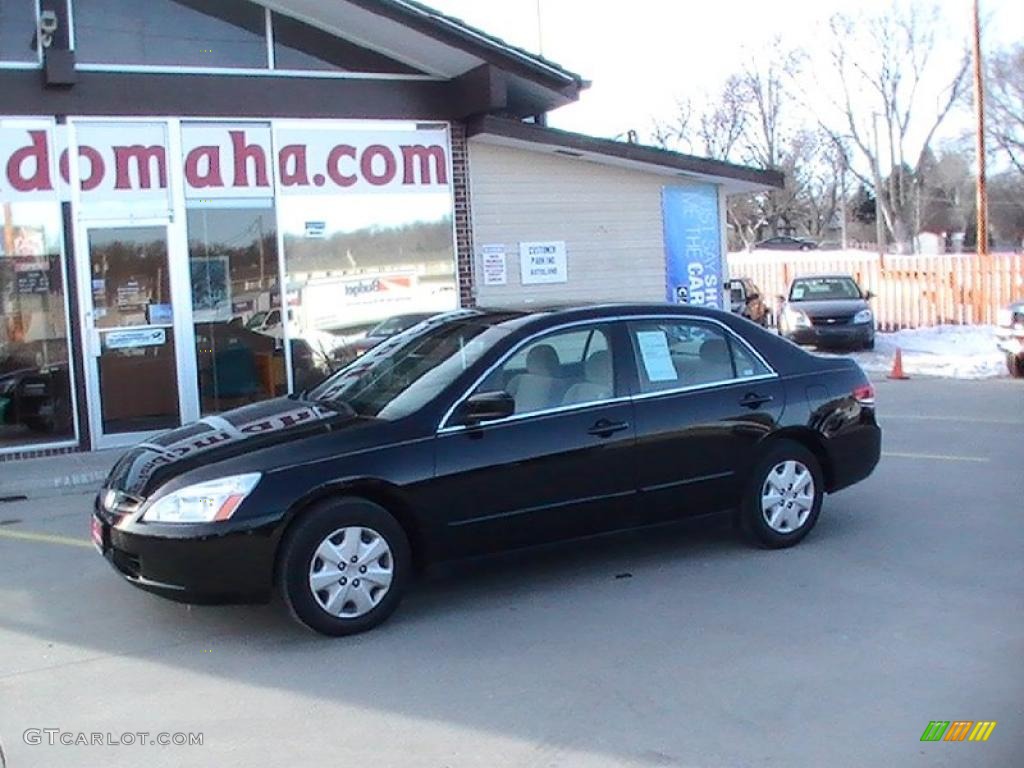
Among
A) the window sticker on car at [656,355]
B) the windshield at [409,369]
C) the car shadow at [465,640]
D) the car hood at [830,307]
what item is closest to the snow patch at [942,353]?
the car hood at [830,307]

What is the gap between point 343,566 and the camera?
18.7ft

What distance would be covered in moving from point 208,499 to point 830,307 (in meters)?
17.4

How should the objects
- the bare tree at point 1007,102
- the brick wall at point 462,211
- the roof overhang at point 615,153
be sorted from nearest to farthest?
the roof overhang at point 615,153 < the brick wall at point 462,211 < the bare tree at point 1007,102

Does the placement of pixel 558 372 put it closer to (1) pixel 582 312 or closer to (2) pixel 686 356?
(1) pixel 582 312

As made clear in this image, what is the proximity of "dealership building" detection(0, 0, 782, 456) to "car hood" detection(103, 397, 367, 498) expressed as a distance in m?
5.53

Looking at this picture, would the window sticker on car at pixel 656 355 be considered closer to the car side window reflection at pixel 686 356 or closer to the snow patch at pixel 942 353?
the car side window reflection at pixel 686 356

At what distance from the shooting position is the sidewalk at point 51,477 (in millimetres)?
10055

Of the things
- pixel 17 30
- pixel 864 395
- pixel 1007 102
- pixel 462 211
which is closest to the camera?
pixel 864 395

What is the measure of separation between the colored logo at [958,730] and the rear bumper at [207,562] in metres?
2.96

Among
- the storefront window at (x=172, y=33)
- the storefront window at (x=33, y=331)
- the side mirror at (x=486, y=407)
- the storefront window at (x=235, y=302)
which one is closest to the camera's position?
the side mirror at (x=486, y=407)

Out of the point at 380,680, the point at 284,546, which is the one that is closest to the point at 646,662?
the point at 380,680

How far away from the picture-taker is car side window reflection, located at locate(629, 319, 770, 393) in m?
6.86

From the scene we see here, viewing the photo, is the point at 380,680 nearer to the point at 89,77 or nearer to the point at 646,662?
the point at 646,662

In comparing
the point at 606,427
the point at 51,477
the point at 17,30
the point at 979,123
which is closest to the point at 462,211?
the point at 17,30
